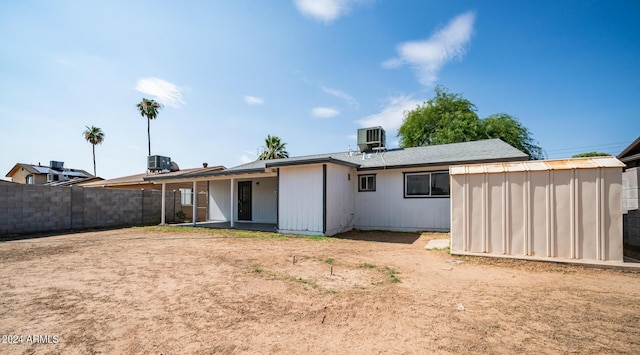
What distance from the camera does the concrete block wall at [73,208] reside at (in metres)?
10.3

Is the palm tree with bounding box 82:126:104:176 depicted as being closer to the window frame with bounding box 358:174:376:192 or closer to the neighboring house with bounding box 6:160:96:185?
the neighboring house with bounding box 6:160:96:185

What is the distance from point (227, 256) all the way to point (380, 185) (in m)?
7.18

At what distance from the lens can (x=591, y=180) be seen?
5.10m

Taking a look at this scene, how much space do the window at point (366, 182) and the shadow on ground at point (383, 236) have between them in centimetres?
204

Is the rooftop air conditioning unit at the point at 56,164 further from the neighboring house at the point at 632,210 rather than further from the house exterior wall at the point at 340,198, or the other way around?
the neighboring house at the point at 632,210

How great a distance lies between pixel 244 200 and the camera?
49.1 feet

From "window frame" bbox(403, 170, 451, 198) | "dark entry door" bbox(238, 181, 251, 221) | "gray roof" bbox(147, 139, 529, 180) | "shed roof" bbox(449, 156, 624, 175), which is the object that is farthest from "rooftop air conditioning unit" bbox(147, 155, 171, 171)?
"shed roof" bbox(449, 156, 624, 175)

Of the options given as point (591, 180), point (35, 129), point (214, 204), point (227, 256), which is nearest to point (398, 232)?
point (591, 180)

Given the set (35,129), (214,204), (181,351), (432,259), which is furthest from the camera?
(214,204)

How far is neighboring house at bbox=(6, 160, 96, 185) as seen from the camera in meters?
27.7

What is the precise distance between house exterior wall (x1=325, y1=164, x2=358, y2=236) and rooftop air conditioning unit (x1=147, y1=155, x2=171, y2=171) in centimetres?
1601

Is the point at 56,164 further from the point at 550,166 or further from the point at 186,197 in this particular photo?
the point at 550,166

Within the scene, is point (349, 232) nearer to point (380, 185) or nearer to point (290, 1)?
point (380, 185)

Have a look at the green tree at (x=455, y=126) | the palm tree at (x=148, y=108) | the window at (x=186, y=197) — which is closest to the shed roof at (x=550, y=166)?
the window at (x=186, y=197)
